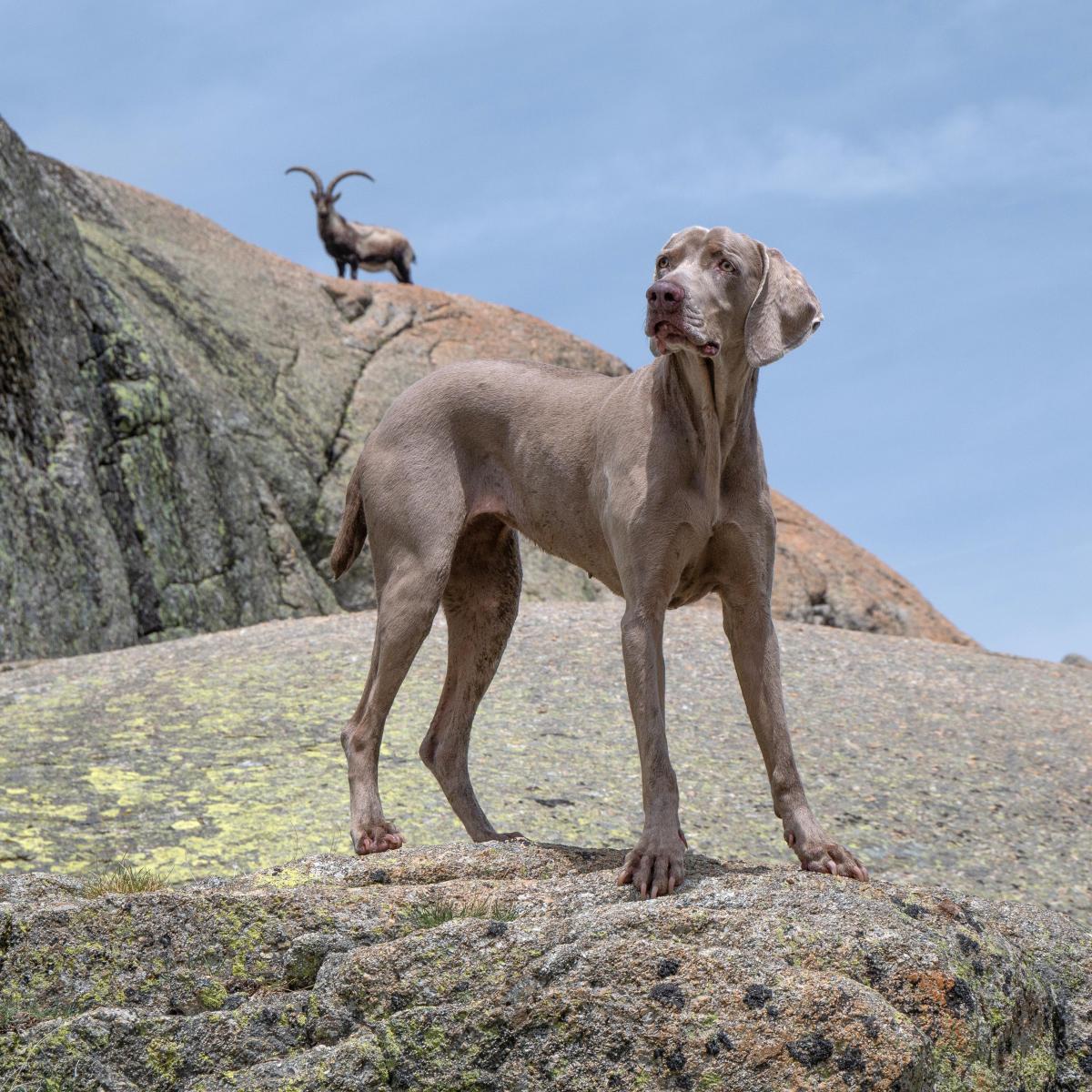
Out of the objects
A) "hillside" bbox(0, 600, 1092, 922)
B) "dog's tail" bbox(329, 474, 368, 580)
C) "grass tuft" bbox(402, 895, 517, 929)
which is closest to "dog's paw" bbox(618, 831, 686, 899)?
"grass tuft" bbox(402, 895, 517, 929)

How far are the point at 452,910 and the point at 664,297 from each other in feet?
6.70

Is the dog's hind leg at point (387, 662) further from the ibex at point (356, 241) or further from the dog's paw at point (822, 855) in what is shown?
the ibex at point (356, 241)

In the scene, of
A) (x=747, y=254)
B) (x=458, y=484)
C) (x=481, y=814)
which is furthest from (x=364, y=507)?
(x=747, y=254)

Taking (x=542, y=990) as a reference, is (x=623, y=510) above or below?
above

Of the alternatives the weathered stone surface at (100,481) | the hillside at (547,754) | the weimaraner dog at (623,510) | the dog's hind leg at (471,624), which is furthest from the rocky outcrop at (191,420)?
the weimaraner dog at (623,510)

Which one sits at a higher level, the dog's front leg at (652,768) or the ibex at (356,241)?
the ibex at (356,241)

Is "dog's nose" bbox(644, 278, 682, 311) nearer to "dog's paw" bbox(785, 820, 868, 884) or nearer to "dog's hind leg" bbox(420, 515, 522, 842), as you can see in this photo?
"dog's hind leg" bbox(420, 515, 522, 842)

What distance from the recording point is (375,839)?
5418mm

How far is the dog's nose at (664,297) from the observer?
14.9 ft

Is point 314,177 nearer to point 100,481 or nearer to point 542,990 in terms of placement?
point 100,481

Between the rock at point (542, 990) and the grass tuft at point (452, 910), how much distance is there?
12 millimetres

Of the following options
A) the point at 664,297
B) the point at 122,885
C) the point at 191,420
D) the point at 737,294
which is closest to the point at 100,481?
the point at 191,420

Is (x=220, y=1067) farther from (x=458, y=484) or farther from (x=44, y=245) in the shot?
(x=44, y=245)

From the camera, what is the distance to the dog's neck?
4.93m
